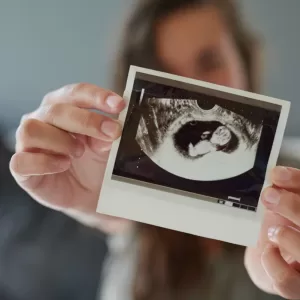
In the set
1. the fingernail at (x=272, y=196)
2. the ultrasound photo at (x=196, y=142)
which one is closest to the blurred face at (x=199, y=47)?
the ultrasound photo at (x=196, y=142)

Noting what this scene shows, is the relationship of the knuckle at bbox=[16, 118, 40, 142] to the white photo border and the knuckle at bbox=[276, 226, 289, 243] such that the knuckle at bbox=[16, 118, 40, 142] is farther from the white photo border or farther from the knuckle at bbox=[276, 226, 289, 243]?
the knuckle at bbox=[276, 226, 289, 243]

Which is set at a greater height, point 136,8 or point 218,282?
point 136,8

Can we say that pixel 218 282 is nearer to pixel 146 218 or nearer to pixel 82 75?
pixel 146 218

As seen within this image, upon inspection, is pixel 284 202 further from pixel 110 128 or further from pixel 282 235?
pixel 110 128

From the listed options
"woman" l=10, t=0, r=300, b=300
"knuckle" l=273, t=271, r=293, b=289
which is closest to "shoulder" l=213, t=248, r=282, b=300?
"woman" l=10, t=0, r=300, b=300

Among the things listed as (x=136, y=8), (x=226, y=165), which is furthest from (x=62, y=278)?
(x=136, y=8)

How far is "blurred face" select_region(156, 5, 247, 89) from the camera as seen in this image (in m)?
0.76

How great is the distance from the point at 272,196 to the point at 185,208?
0.41 feet

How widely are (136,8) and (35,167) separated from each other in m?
0.32

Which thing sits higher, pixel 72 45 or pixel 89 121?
pixel 72 45

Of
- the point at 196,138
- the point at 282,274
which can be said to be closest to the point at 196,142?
the point at 196,138

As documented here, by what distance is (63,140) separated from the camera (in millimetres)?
653

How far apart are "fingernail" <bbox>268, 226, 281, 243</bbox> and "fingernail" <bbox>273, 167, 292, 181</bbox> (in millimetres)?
74

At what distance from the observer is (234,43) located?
0.76m
